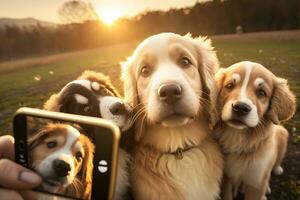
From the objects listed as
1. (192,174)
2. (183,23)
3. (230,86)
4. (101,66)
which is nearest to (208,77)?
(230,86)

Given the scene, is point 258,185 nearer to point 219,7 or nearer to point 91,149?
point 91,149

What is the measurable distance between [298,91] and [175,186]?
39.9 inches

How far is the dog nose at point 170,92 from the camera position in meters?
1.33

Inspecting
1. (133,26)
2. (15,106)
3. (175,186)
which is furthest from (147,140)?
(15,106)

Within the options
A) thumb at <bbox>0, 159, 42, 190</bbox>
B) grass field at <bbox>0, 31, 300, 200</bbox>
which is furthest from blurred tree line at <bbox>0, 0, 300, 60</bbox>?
thumb at <bbox>0, 159, 42, 190</bbox>

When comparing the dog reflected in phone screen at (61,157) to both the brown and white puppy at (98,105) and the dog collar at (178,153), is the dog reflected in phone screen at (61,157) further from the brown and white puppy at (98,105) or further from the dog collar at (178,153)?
the dog collar at (178,153)

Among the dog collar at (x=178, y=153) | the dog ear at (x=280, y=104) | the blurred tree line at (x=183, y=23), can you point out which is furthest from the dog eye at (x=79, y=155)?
the blurred tree line at (x=183, y=23)

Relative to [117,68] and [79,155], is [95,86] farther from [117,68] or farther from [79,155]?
[117,68]

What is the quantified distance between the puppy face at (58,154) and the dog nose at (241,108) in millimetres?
518

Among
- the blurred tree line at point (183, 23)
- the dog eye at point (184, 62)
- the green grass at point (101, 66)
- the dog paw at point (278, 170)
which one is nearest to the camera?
the dog eye at point (184, 62)

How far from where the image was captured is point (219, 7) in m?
2.44

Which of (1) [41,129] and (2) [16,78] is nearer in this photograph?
(1) [41,129]

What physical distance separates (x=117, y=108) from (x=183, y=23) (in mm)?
1137

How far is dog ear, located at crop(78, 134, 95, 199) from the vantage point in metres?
1.30
